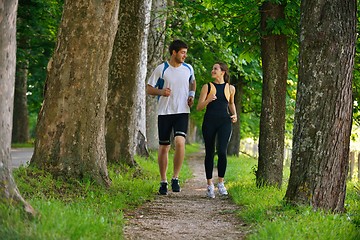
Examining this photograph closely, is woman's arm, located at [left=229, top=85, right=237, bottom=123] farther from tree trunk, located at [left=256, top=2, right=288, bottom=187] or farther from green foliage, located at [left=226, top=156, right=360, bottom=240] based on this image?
green foliage, located at [left=226, top=156, right=360, bottom=240]

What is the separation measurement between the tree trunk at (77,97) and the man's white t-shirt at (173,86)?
3.78ft

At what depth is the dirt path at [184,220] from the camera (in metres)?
7.20

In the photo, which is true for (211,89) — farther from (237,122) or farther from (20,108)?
(20,108)

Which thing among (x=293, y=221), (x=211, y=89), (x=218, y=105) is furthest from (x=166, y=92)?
(x=293, y=221)

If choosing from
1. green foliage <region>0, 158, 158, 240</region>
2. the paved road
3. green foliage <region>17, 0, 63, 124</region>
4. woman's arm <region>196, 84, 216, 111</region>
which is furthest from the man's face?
green foliage <region>17, 0, 63, 124</region>

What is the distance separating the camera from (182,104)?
35.8 ft

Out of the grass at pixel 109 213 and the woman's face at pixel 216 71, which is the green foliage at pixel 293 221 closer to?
the grass at pixel 109 213

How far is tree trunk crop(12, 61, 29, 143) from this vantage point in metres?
33.7

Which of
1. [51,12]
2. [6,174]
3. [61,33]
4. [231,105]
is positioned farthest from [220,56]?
[6,174]

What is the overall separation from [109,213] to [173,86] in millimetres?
3679

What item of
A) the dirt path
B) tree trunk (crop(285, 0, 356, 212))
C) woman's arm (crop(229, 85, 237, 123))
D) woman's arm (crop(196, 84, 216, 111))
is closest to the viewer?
the dirt path

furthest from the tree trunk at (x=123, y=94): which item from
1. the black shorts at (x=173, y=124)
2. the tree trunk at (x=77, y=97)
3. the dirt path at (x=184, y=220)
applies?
the tree trunk at (x=77, y=97)

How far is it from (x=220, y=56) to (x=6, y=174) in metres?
20.7

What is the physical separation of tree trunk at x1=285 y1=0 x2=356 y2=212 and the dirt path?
106cm
